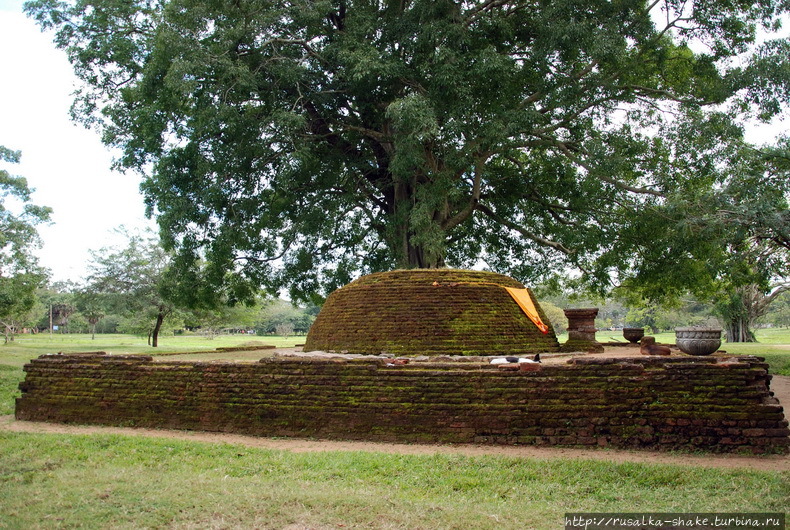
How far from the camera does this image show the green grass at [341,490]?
415 centimetres

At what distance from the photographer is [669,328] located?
48.5 meters

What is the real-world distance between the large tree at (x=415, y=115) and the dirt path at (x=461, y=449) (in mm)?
7920

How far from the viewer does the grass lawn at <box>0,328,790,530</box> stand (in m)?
4.15

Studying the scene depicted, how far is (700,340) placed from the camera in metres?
7.78

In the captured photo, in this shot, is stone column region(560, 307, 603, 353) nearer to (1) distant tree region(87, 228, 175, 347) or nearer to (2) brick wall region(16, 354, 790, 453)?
(2) brick wall region(16, 354, 790, 453)

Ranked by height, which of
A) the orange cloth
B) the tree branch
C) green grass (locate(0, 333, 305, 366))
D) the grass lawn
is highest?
the tree branch

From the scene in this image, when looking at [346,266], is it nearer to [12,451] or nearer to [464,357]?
[464,357]

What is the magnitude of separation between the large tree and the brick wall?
7243 mm

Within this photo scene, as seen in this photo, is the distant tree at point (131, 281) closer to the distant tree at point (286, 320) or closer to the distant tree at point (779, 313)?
the distant tree at point (286, 320)

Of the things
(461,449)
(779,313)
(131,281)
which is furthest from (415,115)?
(779,313)

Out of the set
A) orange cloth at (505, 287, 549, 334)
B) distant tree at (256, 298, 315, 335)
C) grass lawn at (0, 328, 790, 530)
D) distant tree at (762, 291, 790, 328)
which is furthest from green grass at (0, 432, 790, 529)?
distant tree at (762, 291, 790, 328)

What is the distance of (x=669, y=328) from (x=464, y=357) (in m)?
45.3

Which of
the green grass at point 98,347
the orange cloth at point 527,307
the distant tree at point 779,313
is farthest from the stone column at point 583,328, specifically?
the distant tree at point 779,313

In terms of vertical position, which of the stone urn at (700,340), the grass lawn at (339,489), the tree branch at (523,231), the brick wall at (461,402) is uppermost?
the tree branch at (523,231)
